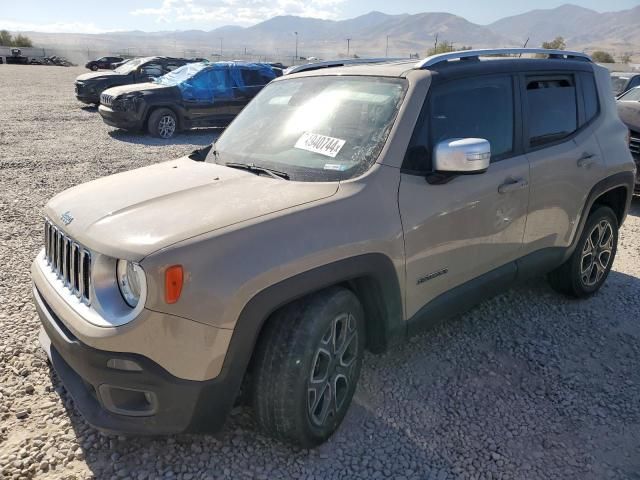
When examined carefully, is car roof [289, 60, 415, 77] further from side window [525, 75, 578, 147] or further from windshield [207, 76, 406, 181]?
side window [525, 75, 578, 147]

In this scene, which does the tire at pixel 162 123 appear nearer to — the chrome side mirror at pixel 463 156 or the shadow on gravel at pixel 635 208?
the shadow on gravel at pixel 635 208

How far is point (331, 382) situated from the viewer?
2.73 metres

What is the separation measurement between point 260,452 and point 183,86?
1130 cm

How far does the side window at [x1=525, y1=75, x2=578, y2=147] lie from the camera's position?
373cm

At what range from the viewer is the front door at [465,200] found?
2926 millimetres

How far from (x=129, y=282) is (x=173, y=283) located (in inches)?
10.1

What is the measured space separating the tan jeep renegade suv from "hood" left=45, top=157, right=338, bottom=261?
1 cm

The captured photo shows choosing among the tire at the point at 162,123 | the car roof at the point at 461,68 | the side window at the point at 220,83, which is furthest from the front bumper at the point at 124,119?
the car roof at the point at 461,68

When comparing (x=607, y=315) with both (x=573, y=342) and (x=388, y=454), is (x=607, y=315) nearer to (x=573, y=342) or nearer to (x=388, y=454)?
(x=573, y=342)

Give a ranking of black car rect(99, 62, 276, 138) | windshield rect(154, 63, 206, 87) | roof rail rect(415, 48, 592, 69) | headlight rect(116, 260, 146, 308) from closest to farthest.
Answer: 1. headlight rect(116, 260, 146, 308)
2. roof rail rect(415, 48, 592, 69)
3. black car rect(99, 62, 276, 138)
4. windshield rect(154, 63, 206, 87)

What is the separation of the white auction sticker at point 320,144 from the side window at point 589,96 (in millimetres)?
2247

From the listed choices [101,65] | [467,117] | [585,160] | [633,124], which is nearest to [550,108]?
[585,160]

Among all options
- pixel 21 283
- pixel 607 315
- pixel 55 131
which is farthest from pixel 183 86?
pixel 607 315

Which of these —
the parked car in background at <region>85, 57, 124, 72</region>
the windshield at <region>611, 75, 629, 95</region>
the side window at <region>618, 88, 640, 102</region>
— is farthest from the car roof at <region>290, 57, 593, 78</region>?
the parked car in background at <region>85, 57, 124, 72</region>
